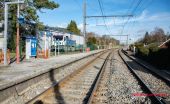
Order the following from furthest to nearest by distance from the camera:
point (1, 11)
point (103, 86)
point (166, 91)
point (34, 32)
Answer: point (34, 32) < point (1, 11) < point (103, 86) < point (166, 91)

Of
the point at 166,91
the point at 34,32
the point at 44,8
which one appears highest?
the point at 44,8

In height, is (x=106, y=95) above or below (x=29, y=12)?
below

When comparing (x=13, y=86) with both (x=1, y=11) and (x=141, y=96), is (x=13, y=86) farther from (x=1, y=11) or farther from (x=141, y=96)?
(x=1, y=11)

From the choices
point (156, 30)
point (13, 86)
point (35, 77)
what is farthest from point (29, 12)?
point (156, 30)

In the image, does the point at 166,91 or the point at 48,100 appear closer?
the point at 48,100

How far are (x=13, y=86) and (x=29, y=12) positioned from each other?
20705 millimetres

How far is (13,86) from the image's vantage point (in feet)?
35.1

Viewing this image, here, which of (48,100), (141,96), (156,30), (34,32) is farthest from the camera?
(156,30)

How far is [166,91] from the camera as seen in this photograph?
12.0m

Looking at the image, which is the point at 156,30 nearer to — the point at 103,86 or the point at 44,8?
the point at 44,8

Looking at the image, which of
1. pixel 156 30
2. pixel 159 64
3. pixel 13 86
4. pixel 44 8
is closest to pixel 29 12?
pixel 44 8

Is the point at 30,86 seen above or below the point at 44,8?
below

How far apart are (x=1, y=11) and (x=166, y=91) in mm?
22204

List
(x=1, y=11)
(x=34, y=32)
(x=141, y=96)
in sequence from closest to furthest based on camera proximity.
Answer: (x=141, y=96) < (x=1, y=11) < (x=34, y=32)
